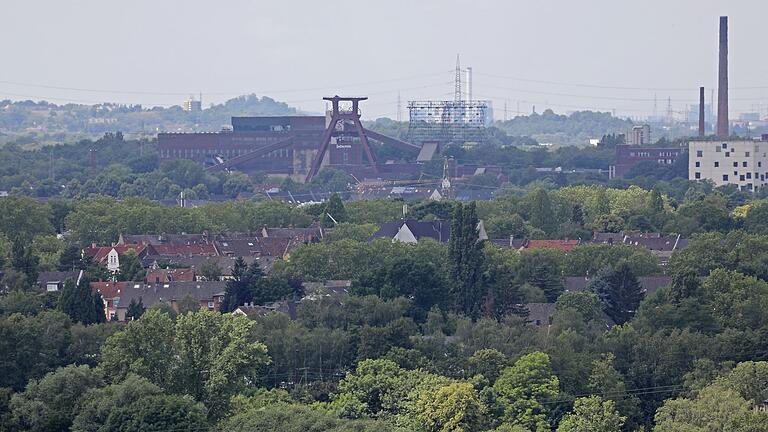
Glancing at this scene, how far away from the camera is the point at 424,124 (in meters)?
160

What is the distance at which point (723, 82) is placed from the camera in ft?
424

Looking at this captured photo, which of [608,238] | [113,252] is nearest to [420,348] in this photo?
[113,252]

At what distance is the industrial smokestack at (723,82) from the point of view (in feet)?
424

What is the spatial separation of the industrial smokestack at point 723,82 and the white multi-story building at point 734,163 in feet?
30.0

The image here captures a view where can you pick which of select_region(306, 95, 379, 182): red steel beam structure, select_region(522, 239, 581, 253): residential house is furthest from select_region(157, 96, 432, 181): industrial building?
select_region(522, 239, 581, 253): residential house

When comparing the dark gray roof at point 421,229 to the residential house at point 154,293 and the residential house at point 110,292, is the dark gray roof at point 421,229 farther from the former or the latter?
the residential house at point 110,292

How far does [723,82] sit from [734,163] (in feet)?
43.6

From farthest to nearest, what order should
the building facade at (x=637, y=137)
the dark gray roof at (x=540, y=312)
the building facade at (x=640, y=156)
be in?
the building facade at (x=637, y=137), the building facade at (x=640, y=156), the dark gray roof at (x=540, y=312)

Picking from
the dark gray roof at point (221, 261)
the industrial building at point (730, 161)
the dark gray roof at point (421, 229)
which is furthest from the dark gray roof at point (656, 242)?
the industrial building at point (730, 161)

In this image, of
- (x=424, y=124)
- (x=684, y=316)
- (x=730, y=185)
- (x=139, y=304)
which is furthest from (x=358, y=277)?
(x=424, y=124)

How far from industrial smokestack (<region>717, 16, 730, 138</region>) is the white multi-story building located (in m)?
9.15

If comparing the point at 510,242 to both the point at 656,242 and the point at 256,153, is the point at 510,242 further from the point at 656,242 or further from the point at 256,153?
the point at 256,153

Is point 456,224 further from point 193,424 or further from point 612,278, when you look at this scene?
point 193,424

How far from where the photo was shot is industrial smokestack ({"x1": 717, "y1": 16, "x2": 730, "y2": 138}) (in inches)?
5084
